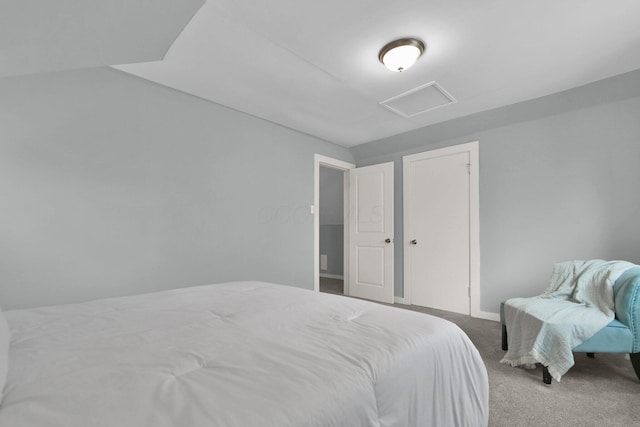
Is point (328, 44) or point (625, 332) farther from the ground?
point (328, 44)

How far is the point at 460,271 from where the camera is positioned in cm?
Result: 345

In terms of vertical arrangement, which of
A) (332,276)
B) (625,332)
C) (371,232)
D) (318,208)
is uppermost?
(318,208)

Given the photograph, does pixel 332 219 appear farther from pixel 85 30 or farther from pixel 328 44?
pixel 85 30

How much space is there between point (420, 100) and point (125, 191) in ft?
9.34

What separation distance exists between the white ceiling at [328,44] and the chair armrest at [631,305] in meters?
1.65

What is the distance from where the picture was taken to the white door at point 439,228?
135 inches

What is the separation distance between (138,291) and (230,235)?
0.95 meters

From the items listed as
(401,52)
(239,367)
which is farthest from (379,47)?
(239,367)

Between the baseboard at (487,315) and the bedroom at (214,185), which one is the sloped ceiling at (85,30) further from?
the baseboard at (487,315)

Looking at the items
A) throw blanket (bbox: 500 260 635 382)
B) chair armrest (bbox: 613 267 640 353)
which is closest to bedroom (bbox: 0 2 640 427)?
throw blanket (bbox: 500 260 635 382)

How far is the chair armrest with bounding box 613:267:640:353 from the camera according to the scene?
1.77 metres

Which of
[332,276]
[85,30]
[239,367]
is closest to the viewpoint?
[239,367]

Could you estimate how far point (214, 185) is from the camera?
2.89 metres

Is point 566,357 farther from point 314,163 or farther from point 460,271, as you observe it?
point 314,163
